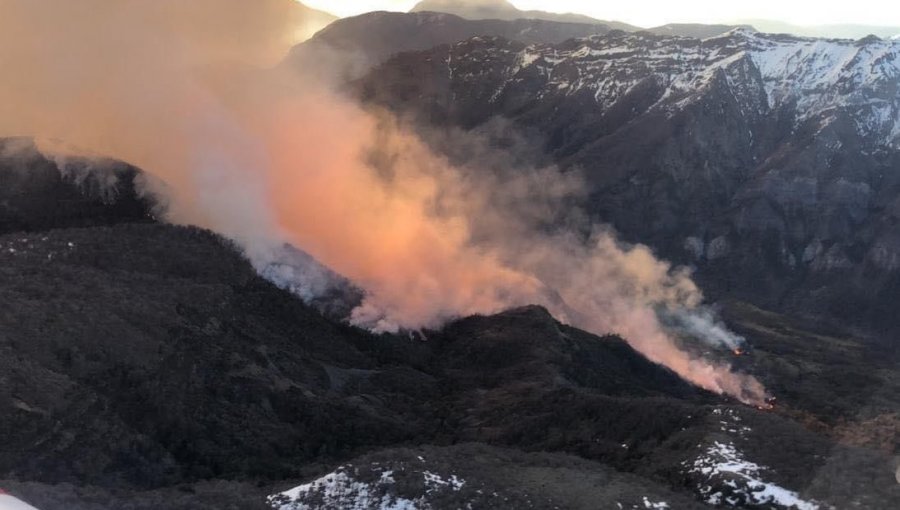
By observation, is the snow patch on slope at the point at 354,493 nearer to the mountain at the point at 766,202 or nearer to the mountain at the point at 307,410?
the mountain at the point at 307,410

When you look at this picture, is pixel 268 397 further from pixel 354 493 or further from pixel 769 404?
pixel 769 404

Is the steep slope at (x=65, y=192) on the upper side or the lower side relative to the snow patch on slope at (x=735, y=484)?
upper

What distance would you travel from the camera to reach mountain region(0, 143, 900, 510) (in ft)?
142

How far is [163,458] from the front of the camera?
48062 mm

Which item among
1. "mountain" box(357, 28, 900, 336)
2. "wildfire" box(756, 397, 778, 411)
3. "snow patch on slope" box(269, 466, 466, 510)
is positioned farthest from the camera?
"mountain" box(357, 28, 900, 336)

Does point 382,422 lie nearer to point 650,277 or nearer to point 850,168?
point 650,277

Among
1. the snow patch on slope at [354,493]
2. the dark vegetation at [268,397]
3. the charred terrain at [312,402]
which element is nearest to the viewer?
the snow patch on slope at [354,493]

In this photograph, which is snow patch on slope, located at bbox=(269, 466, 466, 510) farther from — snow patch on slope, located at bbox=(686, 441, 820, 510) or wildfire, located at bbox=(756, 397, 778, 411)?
wildfire, located at bbox=(756, 397, 778, 411)

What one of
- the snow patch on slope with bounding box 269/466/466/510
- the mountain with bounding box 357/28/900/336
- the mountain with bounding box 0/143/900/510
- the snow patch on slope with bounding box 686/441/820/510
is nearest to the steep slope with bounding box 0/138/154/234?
the mountain with bounding box 0/143/900/510

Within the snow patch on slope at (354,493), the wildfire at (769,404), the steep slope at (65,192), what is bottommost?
the snow patch on slope at (354,493)

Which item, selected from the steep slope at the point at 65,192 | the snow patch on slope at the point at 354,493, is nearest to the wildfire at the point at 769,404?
the snow patch on slope at the point at 354,493

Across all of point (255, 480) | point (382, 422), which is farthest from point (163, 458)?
point (382, 422)

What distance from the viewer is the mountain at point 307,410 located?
43.3 meters

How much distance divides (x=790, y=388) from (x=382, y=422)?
6116cm
